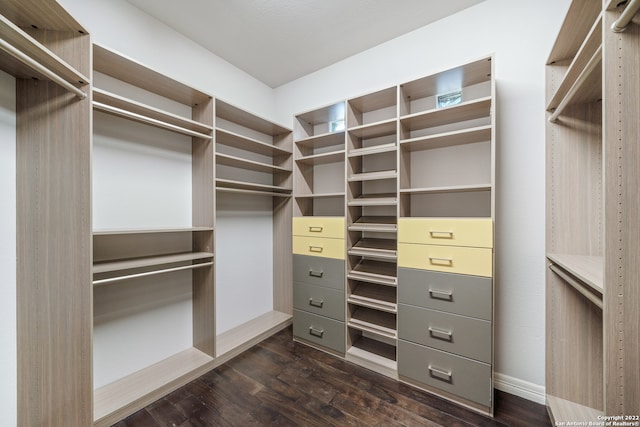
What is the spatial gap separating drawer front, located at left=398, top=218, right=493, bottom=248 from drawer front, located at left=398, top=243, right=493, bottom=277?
0.12 ft

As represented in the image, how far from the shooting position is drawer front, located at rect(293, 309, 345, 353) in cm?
212

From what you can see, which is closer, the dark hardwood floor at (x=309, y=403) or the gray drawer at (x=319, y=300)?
the dark hardwood floor at (x=309, y=403)

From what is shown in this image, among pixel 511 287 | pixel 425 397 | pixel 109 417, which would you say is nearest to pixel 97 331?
pixel 109 417

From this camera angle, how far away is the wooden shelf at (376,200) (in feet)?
6.28

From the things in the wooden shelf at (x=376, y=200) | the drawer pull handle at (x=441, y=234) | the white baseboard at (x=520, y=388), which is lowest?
the white baseboard at (x=520, y=388)

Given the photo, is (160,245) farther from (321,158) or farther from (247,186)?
(321,158)

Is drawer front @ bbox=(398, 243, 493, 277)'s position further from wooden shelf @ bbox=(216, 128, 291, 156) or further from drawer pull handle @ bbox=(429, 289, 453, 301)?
wooden shelf @ bbox=(216, 128, 291, 156)

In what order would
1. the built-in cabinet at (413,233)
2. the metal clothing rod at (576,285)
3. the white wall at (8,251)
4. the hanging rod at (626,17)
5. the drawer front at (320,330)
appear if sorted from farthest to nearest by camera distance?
the drawer front at (320,330)
the built-in cabinet at (413,233)
the white wall at (8,251)
the metal clothing rod at (576,285)
the hanging rod at (626,17)

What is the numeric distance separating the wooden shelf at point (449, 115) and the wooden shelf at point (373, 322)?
161cm

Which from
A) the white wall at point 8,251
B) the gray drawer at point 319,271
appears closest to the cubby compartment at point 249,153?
the gray drawer at point 319,271

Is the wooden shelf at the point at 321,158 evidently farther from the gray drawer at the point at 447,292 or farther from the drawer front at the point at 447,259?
the gray drawer at the point at 447,292

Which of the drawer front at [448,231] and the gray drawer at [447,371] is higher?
the drawer front at [448,231]

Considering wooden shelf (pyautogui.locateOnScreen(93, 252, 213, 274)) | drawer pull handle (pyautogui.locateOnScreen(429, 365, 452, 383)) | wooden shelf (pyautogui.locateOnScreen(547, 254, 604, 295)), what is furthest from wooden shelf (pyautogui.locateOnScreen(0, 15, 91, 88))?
drawer pull handle (pyautogui.locateOnScreen(429, 365, 452, 383))

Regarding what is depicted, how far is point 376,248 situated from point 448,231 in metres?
0.60
